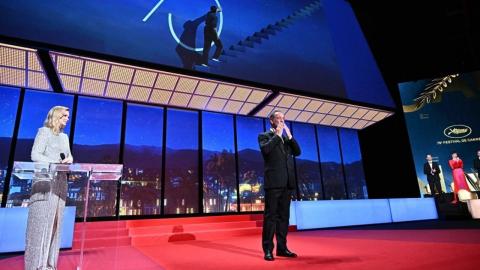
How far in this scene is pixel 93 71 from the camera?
6.69m

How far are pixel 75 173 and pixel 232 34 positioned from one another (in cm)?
691

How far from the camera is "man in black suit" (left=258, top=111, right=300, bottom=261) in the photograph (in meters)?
2.81

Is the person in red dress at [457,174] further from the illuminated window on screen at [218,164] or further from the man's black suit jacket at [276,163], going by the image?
the man's black suit jacket at [276,163]

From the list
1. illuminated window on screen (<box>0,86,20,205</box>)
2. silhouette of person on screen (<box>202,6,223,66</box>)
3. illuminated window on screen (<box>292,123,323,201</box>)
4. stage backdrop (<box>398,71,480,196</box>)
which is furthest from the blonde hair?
stage backdrop (<box>398,71,480,196</box>)

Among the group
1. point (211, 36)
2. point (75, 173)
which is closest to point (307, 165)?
point (211, 36)

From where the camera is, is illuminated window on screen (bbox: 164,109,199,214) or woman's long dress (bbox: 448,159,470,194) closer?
illuminated window on screen (bbox: 164,109,199,214)

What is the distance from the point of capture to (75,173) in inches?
77.3

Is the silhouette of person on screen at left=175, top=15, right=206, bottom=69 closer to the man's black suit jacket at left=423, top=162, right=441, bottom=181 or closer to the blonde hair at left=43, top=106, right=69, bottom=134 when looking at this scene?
the blonde hair at left=43, top=106, right=69, bottom=134

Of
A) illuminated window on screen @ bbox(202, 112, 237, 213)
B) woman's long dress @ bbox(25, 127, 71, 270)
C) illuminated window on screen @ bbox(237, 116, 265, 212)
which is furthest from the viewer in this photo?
illuminated window on screen @ bbox(237, 116, 265, 212)

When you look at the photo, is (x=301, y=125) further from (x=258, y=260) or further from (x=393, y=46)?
(x=258, y=260)

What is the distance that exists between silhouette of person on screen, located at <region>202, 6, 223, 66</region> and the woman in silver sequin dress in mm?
5643

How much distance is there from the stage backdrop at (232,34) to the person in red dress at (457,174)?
260 cm

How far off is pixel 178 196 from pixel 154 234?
9.27 feet

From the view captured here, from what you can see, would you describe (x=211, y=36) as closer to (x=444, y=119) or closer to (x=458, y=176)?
(x=444, y=119)
